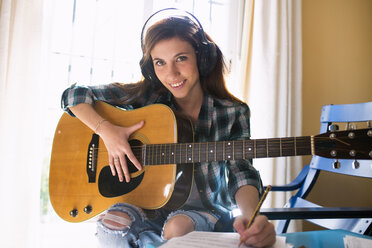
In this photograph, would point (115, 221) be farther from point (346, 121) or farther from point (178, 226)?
point (346, 121)

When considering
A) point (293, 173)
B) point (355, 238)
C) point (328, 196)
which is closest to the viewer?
point (355, 238)

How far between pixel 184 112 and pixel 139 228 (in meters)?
0.49

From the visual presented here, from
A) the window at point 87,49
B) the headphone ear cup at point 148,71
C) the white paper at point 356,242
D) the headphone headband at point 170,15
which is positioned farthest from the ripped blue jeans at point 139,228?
the window at point 87,49

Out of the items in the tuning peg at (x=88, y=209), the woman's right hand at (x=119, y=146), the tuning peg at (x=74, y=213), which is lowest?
the tuning peg at (x=74, y=213)

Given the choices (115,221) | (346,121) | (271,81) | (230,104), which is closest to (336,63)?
(271,81)

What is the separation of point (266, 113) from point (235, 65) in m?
0.41

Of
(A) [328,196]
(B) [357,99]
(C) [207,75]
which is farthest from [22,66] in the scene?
(B) [357,99]

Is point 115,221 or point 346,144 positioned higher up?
point 346,144

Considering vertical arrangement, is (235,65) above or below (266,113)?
above

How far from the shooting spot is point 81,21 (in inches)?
75.6

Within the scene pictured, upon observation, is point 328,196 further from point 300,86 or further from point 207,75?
point 207,75

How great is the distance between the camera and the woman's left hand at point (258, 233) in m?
0.74

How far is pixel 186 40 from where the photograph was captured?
1184 millimetres

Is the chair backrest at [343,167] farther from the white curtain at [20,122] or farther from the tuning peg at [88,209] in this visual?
the white curtain at [20,122]
